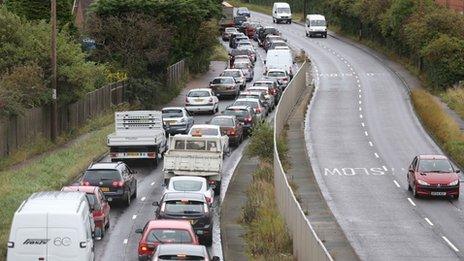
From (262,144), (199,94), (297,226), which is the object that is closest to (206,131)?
(262,144)

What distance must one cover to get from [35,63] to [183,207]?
2120cm

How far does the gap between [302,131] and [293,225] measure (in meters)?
29.6

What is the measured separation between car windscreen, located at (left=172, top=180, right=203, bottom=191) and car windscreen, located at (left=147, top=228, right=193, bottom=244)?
7608 millimetres

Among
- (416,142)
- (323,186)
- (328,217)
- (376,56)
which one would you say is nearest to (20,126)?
(323,186)

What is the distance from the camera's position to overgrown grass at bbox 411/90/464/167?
51.2 m

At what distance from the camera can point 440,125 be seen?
188ft

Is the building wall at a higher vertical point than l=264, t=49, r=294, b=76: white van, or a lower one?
higher

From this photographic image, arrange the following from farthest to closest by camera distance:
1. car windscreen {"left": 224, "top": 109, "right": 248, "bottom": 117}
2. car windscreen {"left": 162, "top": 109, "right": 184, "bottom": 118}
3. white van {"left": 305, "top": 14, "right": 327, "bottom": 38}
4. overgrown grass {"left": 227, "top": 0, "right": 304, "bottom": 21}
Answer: overgrown grass {"left": 227, "top": 0, "right": 304, "bottom": 21}
white van {"left": 305, "top": 14, "right": 327, "bottom": 38}
car windscreen {"left": 224, "top": 109, "right": 248, "bottom": 117}
car windscreen {"left": 162, "top": 109, "right": 184, "bottom": 118}

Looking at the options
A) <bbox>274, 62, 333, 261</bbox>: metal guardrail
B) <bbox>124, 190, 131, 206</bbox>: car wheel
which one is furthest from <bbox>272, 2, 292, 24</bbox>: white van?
Result: <bbox>124, 190, 131, 206</bbox>: car wheel

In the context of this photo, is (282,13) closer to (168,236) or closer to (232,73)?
(232,73)

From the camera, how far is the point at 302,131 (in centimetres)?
5862

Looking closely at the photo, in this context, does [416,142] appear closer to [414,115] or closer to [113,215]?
[414,115]

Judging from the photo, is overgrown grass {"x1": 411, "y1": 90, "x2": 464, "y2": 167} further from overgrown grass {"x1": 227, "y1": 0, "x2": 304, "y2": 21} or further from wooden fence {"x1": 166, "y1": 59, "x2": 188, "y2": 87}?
overgrown grass {"x1": 227, "y1": 0, "x2": 304, "y2": 21}

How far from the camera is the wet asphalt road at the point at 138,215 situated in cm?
3003
